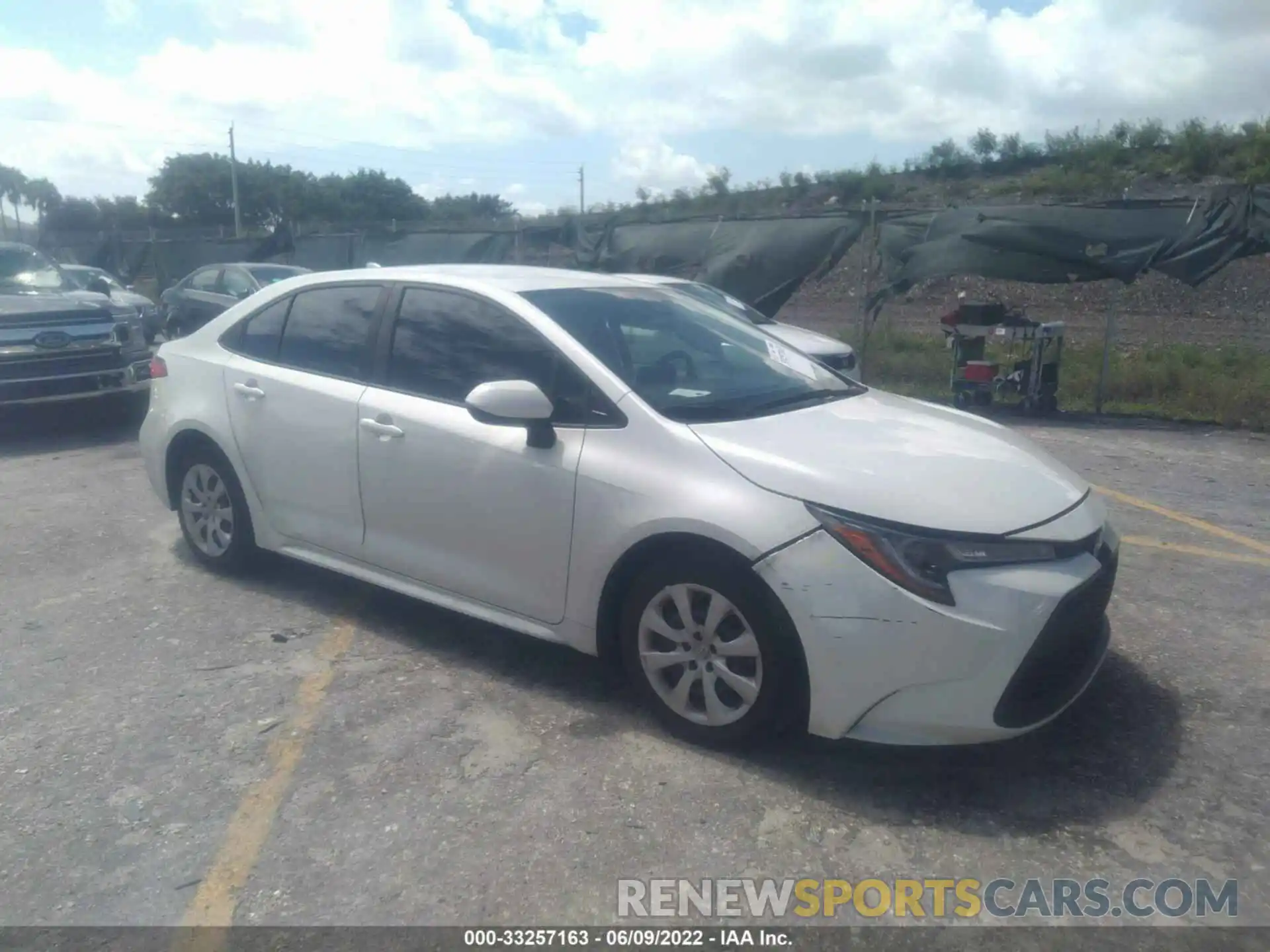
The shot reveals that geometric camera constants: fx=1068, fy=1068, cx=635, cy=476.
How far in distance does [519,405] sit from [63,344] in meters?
7.36

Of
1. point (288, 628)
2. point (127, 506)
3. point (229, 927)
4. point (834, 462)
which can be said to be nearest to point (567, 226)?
point (127, 506)

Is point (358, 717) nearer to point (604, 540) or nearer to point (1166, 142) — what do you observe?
point (604, 540)

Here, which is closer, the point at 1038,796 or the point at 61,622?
the point at 1038,796

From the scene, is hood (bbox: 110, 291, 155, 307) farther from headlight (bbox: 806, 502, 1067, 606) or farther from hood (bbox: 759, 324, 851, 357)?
headlight (bbox: 806, 502, 1067, 606)

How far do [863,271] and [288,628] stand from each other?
8.95 metres

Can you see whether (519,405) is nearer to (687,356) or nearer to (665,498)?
(665,498)

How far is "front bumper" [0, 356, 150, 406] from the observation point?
361 inches

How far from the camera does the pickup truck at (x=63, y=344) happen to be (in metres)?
9.18

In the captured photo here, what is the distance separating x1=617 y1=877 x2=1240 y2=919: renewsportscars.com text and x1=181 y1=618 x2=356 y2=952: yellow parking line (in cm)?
108

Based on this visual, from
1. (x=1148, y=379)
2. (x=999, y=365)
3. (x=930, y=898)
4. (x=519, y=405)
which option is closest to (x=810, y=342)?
(x=999, y=365)

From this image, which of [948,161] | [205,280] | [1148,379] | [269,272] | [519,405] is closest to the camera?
[519,405]

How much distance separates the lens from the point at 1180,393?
11500 mm

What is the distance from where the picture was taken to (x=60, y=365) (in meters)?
9.47

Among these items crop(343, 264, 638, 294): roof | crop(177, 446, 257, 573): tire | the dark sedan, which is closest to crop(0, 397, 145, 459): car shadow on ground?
crop(177, 446, 257, 573): tire
